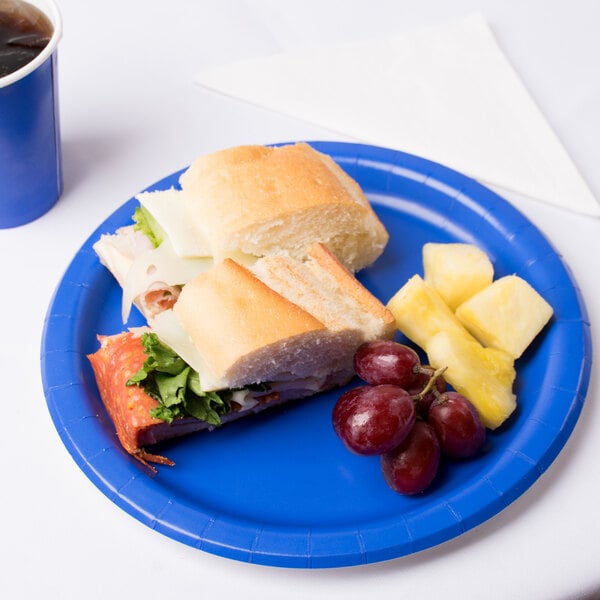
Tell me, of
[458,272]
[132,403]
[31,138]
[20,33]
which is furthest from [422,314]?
[20,33]

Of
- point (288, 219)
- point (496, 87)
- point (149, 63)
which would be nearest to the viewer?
point (288, 219)

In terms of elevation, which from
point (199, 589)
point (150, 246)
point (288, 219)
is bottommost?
point (199, 589)

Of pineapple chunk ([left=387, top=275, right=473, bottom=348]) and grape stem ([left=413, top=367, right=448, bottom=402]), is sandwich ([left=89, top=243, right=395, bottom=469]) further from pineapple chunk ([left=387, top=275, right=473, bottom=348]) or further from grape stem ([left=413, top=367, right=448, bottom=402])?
grape stem ([left=413, top=367, right=448, bottom=402])

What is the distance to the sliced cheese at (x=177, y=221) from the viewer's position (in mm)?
2156

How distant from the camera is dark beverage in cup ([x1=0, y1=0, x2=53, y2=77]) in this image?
2.16m

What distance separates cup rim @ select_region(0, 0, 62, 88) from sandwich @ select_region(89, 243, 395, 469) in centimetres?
64

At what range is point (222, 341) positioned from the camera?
1931 millimetres

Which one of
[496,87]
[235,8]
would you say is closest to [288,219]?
[496,87]

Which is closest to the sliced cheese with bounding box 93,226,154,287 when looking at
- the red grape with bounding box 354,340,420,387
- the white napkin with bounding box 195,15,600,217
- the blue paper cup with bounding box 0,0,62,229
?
the blue paper cup with bounding box 0,0,62,229

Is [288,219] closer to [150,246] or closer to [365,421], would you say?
[150,246]

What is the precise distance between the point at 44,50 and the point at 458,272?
114cm

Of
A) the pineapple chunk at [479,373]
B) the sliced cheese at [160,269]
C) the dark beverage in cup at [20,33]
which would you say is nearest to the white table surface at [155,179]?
the pineapple chunk at [479,373]

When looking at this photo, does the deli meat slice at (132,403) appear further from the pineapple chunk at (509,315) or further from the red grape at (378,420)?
the pineapple chunk at (509,315)

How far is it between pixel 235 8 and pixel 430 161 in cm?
118
